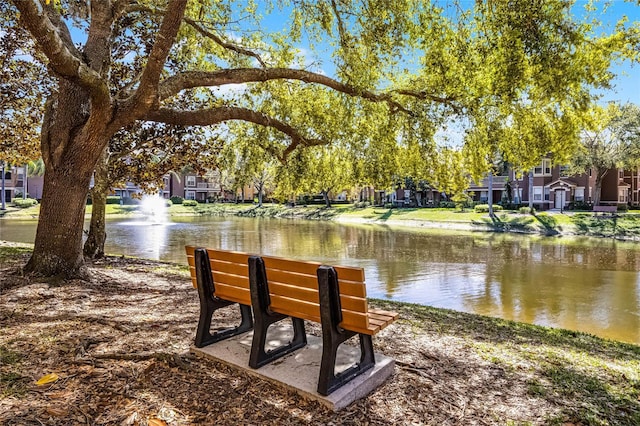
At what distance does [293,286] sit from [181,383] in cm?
111

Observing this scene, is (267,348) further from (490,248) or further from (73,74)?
(490,248)

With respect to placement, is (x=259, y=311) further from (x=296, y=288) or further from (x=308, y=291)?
(x=308, y=291)

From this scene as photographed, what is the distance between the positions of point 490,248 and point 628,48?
15154 millimetres

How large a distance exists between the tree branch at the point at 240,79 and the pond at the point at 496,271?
4579 millimetres

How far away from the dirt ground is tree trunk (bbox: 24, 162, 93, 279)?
57.5 inches

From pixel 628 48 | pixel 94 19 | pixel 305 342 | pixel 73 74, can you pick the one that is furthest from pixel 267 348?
pixel 628 48

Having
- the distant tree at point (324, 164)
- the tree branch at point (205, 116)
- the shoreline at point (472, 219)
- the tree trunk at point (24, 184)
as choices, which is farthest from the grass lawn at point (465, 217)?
the tree branch at point (205, 116)

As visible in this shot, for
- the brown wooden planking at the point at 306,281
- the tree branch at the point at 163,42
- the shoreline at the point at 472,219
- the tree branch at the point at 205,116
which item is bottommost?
the shoreline at the point at 472,219

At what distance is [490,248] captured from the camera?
21094mm

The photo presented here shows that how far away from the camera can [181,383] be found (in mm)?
3271

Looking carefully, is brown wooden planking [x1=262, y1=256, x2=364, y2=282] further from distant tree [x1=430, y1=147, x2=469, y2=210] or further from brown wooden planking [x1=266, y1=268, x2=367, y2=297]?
distant tree [x1=430, y1=147, x2=469, y2=210]

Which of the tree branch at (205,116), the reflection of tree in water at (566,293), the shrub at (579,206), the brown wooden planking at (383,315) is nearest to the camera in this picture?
the brown wooden planking at (383,315)

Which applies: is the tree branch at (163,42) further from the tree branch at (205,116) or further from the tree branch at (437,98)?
the tree branch at (437,98)

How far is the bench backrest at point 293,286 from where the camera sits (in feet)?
9.93
